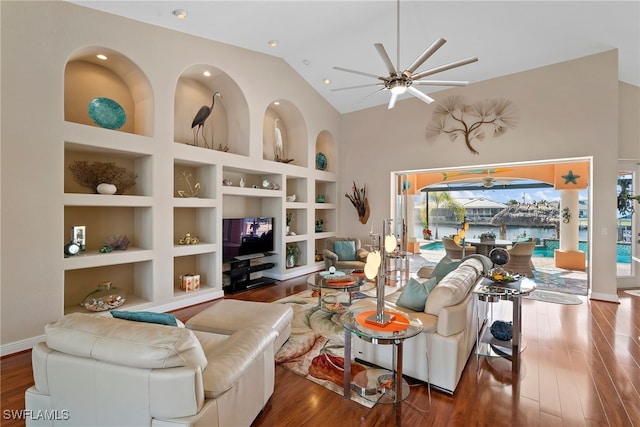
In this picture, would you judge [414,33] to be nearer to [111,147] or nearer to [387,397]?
[111,147]

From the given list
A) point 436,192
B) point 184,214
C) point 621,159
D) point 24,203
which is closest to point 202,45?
point 184,214

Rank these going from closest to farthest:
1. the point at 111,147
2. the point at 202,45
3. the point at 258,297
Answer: the point at 111,147 → the point at 202,45 → the point at 258,297

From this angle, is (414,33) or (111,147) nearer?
(111,147)

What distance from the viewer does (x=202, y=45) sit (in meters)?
4.67

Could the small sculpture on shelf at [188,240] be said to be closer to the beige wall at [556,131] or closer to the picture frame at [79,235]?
the picture frame at [79,235]

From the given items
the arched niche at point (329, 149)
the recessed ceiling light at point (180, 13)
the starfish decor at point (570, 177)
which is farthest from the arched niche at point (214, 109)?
the starfish decor at point (570, 177)

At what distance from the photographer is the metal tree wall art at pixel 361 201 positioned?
738cm

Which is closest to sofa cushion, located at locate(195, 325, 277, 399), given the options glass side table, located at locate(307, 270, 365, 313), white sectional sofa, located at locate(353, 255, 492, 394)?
white sectional sofa, located at locate(353, 255, 492, 394)

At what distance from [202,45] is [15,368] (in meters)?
4.65

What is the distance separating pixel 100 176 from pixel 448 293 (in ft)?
14.5

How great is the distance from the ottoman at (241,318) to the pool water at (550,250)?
21.6 ft

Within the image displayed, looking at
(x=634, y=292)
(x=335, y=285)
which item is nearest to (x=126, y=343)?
(x=335, y=285)

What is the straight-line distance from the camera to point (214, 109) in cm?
555

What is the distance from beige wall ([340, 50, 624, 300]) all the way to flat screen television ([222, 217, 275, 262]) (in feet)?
10.9
